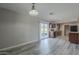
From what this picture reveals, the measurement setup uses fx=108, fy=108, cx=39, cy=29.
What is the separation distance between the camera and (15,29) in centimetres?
379

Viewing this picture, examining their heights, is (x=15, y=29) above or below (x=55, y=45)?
above

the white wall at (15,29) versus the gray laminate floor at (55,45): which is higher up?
the white wall at (15,29)

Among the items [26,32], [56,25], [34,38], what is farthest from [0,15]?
[56,25]

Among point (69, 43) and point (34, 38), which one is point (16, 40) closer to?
point (34, 38)

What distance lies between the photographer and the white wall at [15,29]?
140 inches

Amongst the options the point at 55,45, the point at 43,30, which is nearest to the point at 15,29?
the point at 43,30

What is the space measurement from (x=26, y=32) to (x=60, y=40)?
3.96ft

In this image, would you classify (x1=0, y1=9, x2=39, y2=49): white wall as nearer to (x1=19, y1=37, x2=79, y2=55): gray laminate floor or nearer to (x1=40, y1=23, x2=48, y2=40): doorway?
(x1=40, y1=23, x2=48, y2=40): doorway

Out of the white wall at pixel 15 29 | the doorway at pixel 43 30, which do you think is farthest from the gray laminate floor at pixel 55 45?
the white wall at pixel 15 29

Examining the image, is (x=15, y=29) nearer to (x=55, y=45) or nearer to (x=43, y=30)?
(x=43, y=30)

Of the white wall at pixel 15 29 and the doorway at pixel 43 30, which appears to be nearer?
the white wall at pixel 15 29

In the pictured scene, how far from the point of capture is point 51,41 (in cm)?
402

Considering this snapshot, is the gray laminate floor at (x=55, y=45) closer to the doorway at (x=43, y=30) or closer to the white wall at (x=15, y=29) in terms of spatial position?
the doorway at (x=43, y=30)

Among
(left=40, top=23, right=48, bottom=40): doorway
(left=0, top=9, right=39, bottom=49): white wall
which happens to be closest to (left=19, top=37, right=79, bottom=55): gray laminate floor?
(left=40, top=23, right=48, bottom=40): doorway
